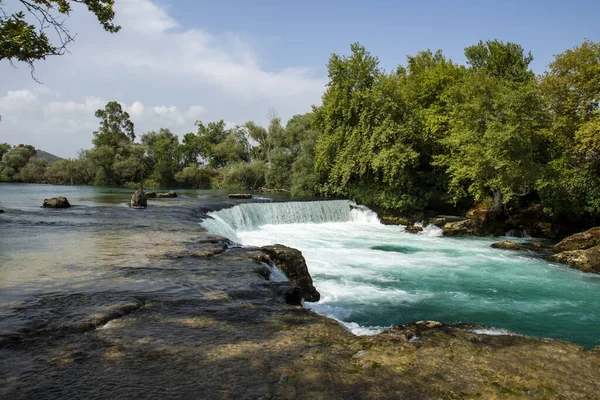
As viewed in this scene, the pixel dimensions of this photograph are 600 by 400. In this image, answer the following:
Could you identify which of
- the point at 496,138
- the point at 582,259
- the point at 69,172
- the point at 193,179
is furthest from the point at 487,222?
the point at 69,172

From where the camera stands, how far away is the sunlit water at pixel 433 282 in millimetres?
8438

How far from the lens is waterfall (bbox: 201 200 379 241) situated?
768 inches

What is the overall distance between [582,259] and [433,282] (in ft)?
21.9

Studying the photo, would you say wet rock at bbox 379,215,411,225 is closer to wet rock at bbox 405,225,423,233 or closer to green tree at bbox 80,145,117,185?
wet rock at bbox 405,225,423,233

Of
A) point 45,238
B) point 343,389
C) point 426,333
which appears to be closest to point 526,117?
point 426,333

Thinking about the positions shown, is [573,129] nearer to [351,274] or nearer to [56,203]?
[351,274]

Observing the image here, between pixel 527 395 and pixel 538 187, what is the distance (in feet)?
58.9

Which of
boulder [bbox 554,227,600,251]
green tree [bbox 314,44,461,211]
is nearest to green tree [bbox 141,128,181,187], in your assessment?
green tree [bbox 314,44,461,211]

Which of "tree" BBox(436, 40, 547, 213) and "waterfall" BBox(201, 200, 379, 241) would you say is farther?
"waterfall" BBox(201, 200, 379, 241)

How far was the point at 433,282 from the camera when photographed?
11516mm

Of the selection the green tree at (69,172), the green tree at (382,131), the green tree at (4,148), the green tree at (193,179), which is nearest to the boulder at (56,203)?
the green tree at (382,131)

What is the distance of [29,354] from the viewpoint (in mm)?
3779

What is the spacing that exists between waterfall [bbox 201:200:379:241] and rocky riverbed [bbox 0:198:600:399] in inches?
429

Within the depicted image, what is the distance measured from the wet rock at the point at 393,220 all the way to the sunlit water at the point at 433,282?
10.5 ft
